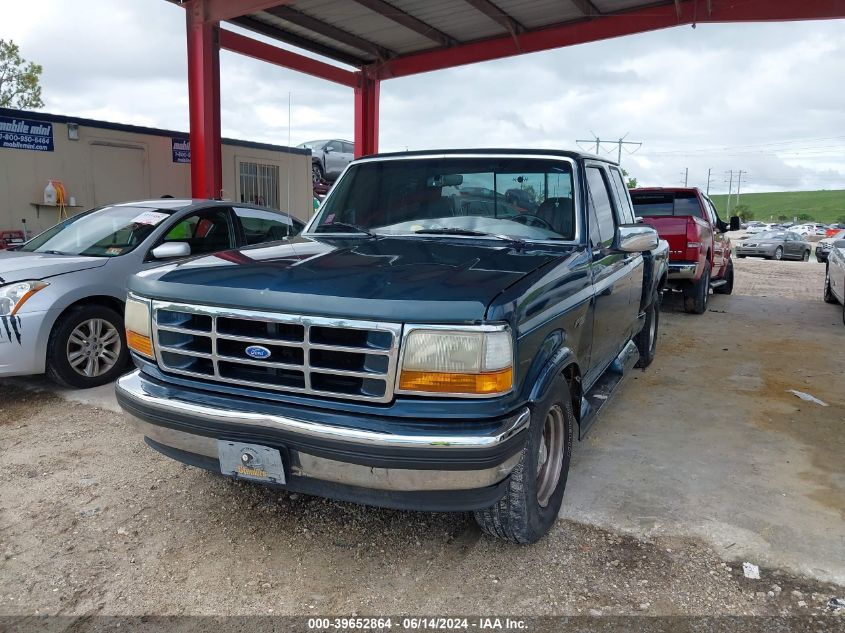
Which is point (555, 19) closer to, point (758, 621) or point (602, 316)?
point (602, 316)

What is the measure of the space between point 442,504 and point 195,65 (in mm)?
10137

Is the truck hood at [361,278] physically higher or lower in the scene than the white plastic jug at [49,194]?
lower

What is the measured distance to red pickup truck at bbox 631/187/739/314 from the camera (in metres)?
8.98

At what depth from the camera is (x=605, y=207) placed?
4.13 m

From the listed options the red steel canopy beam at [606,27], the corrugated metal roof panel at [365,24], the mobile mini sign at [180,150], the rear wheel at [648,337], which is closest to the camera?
the rear wheel at [648,337]

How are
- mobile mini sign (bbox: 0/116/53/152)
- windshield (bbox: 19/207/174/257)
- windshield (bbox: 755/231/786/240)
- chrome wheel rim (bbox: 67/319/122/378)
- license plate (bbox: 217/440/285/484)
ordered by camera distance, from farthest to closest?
windshield (bbox: 755/231/786/240) < mobile mini sign (bbox: 0/116/53/152) < windshield (bbox: 19/207/174/257) < chrome wheel rim (bbox: 67/319/122/378) < license plate (bbox: 217/440/285/484)

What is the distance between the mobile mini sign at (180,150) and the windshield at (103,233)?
644 centimetres

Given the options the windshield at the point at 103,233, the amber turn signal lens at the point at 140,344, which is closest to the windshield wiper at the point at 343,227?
the amber turn signal lens at the point at 140,344

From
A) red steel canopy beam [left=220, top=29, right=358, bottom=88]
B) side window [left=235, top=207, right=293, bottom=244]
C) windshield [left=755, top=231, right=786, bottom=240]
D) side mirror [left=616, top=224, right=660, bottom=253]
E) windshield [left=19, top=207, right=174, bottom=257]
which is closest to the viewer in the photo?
side mirror [left=616, top=224, right=660, bottom=253]

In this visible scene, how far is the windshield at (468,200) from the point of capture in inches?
141

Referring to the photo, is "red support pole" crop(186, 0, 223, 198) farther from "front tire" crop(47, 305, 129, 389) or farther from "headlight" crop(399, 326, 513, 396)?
"headlight" crop(399, 326, 513, 396)

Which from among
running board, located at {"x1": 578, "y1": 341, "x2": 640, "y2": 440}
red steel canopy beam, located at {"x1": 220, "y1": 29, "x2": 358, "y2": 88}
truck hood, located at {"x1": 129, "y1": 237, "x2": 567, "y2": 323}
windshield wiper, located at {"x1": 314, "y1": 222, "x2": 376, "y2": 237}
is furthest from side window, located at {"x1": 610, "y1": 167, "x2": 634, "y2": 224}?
→ red steel canopy beam, located at {"x1": 220, "y1": 29, "x2": 358, "y2": 88}

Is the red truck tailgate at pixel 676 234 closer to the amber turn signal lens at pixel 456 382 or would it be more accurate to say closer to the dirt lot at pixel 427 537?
the dirt lot at pixel 427 537

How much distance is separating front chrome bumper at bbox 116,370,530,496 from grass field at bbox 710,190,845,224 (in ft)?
386
